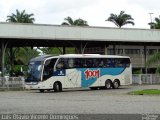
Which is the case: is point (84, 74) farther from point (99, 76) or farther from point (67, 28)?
point (67, 28)

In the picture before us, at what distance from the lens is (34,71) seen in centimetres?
3609

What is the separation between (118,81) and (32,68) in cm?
862

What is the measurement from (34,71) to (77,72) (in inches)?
145

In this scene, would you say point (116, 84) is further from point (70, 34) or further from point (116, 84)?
point (70, 34)

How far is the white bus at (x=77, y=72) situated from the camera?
3559 centimetres

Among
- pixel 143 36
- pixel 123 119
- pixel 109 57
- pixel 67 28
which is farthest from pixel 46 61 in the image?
pixel 123 119

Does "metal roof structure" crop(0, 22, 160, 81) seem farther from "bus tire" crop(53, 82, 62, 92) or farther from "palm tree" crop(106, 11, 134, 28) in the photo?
"palm tree" crop(106, 11, 134, 28)

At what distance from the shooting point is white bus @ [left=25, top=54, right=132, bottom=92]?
35594 millimetres

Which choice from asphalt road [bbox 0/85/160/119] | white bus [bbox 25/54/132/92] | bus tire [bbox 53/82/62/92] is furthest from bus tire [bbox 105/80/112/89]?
asphalt road [bbox 0/85/160/119]

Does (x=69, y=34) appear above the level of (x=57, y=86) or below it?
above

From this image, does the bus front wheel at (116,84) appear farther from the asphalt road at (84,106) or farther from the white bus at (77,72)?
the asphalt road at (84,106)

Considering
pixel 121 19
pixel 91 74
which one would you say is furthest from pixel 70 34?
pixel 121 19

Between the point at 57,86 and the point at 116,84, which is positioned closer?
the point at 57,86

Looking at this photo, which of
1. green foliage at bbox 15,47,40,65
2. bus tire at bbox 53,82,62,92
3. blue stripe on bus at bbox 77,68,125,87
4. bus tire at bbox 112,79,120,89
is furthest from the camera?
green foliage at bbox 15,47,40,65
